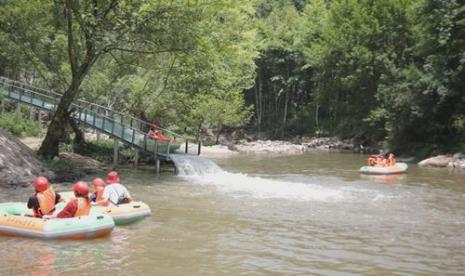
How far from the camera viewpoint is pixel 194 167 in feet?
80.8

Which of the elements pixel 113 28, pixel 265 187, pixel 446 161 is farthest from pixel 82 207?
pixel 446 161

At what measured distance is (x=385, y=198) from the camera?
A: 18.7 meters

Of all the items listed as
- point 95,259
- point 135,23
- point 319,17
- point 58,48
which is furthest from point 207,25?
point 319,17

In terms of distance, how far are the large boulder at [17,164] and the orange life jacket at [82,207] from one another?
6877 millimetres

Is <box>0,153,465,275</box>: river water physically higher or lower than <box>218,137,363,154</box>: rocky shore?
lower

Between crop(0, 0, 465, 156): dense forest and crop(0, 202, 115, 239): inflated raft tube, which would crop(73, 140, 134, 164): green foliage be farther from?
crop(0, 202, 115, 239): inflated raft tube

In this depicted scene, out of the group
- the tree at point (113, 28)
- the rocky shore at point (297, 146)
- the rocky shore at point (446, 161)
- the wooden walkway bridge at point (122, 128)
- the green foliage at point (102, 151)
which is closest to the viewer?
the tree at point (113, 28)

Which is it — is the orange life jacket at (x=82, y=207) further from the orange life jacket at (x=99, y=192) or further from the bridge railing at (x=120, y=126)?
the bridge railing at (x=120, y=126)

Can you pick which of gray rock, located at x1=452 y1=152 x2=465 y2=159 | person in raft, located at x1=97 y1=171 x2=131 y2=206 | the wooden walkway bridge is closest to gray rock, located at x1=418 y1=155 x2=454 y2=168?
gray rock, located at x1=452 y1=152 x2=465 y2=159

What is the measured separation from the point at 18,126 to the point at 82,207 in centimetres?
2214

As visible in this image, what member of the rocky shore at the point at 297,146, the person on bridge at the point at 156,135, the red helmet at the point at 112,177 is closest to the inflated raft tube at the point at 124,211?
the red helmet at the point at 112,177

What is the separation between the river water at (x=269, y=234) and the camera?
33.3 feet

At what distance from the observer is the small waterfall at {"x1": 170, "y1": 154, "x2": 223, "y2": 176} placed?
2450 centimetres

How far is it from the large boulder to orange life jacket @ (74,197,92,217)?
688cm
